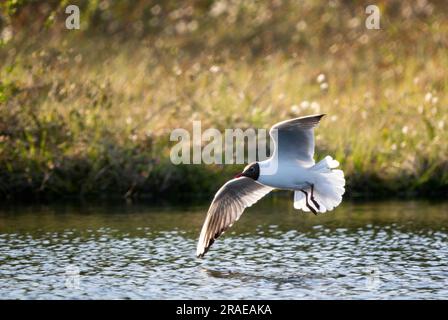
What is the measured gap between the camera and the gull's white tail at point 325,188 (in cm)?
1080

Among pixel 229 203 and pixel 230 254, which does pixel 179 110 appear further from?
pixel 230 254

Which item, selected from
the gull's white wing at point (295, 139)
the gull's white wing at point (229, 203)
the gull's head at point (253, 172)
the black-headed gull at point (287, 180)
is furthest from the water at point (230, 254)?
the gull's white wing at point (295, 139)

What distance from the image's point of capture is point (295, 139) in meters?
10.6

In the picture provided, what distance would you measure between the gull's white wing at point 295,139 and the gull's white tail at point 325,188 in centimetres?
13

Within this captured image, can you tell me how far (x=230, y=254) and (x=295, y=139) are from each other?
1374mm

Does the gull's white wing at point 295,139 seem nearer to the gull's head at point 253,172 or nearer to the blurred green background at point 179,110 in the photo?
the gull's head at point 253,172

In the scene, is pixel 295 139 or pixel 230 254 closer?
pixel 295 139

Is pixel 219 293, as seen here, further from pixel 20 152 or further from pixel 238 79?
pixel 238 79

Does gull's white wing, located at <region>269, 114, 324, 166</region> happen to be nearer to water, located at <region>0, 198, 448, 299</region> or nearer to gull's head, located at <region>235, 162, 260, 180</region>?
gull's head, located at <region>235, 162, 260, 180</region>

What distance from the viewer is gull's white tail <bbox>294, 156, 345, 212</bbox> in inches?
425

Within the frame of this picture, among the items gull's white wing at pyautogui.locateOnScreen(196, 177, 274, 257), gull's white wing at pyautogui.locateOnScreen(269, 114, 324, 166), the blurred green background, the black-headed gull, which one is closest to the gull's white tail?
the black-headed gull

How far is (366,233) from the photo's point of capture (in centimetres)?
1212

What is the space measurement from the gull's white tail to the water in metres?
0.46

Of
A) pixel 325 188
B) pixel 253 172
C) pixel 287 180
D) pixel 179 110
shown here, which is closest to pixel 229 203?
pixel 253 172
